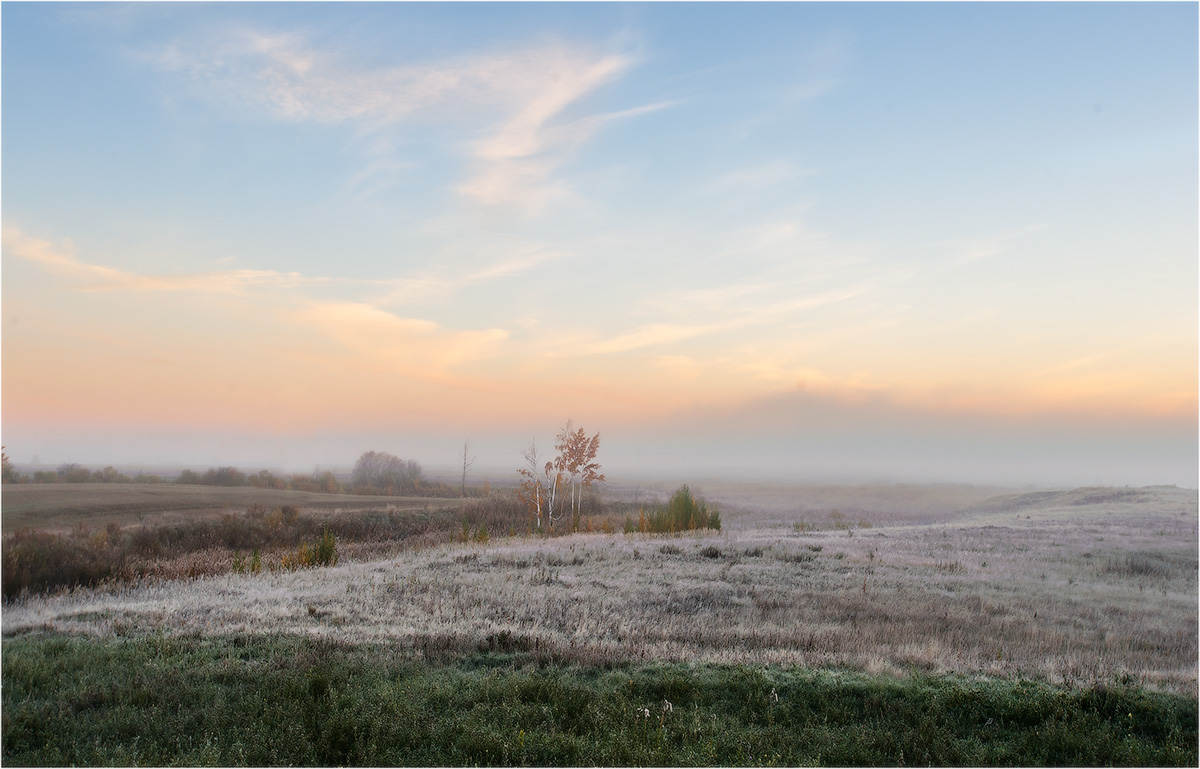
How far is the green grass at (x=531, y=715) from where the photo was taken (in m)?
7.12

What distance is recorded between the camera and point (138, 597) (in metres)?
17.3

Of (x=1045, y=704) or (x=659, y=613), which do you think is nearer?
(x=1045, y=704)

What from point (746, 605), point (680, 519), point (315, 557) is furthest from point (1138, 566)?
point (315, 557)

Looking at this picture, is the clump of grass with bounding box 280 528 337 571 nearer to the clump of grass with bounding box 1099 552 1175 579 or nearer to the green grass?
the green grass

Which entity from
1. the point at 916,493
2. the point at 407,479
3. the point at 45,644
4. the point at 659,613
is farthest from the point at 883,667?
the point at 916,493

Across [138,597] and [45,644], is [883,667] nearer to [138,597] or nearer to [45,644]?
[45,644]

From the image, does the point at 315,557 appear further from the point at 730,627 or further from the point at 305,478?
the point at 305,478

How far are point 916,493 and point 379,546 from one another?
76.4m

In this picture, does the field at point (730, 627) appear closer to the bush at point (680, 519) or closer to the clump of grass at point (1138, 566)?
the clump of grass at point (1138, 566)

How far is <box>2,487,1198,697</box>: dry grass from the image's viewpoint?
37.6 feet

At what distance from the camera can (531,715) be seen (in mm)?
7945

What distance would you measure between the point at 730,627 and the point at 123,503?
129 feet

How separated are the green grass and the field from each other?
5cm

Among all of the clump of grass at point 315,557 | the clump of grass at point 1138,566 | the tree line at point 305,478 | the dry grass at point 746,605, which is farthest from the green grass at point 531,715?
the tree line at point 305,478
